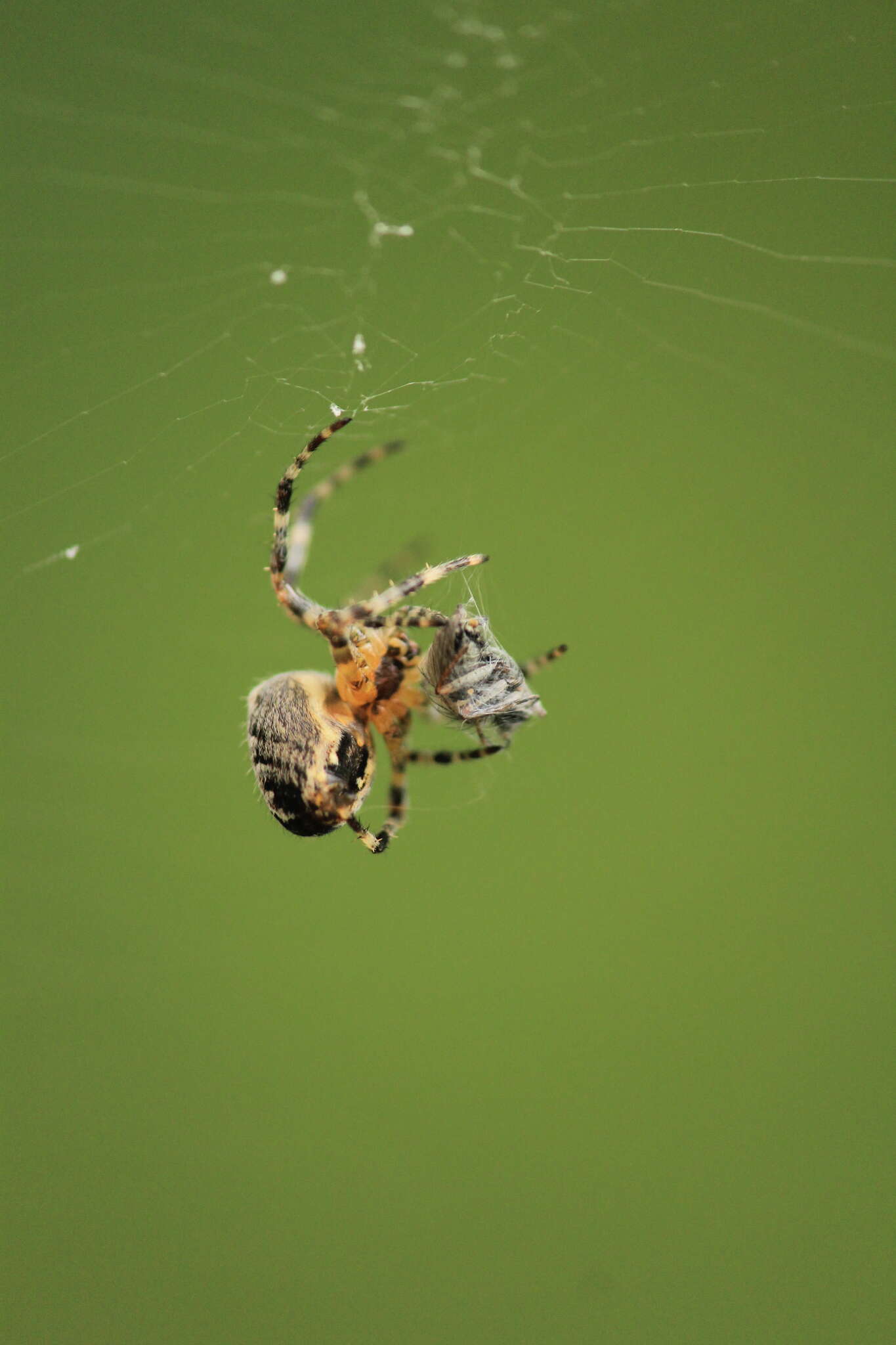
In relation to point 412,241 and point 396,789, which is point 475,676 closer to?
point 396,789

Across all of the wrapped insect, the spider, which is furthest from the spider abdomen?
the wrapped insect

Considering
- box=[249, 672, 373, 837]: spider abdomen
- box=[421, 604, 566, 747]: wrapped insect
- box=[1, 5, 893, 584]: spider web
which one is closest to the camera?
box=[421, 604, 566, 747]: wrapped insect

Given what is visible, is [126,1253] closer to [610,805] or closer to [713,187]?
[610,805]

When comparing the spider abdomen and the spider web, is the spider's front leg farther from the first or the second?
the spider web

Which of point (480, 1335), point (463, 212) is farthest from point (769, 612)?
point (480, 1335)

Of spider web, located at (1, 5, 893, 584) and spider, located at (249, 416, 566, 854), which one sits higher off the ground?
spider web, located at (1, 5, 893, 584)

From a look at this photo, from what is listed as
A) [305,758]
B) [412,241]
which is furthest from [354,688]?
[412,241]

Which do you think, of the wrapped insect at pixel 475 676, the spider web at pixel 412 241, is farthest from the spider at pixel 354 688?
the spider web at pixel 412 241
